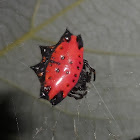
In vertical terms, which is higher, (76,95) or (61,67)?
(61,67)

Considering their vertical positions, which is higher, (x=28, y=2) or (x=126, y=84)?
(x=28, y=2)

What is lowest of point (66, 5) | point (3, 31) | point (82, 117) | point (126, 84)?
point (82, 117)

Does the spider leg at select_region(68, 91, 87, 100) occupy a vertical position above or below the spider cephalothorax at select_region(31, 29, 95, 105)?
below

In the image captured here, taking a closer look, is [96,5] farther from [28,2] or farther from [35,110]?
[35,110]

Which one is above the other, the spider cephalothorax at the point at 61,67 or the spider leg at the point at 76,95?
the spider cephalothorax at the point at 61,67

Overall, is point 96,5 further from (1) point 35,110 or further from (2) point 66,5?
(1) point 35,110

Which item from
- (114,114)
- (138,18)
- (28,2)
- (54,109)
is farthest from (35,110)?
(138,18)

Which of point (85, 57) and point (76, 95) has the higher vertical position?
point (85, 57)
